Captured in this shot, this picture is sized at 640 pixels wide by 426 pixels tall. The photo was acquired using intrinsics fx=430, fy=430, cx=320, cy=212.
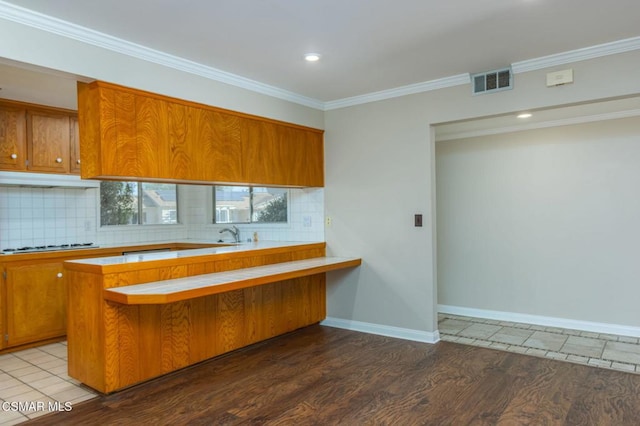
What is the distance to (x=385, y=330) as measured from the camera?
173 inches

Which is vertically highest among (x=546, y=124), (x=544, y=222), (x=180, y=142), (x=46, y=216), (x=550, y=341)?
(x=546, y=124)

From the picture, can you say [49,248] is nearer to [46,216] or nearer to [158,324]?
[46,216]

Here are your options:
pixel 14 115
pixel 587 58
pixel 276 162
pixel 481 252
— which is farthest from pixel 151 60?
pixel 481 252

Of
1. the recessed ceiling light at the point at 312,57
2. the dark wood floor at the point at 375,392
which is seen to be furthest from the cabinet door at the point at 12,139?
the recessed ceiling light at the point at 312,57

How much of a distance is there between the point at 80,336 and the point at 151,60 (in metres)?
2.09

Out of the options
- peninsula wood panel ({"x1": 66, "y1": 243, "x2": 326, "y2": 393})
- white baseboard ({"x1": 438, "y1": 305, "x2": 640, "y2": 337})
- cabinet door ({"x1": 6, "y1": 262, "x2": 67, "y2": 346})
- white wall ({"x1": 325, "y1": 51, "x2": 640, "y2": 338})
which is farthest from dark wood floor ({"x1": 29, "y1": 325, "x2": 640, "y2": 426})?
cabinet door ({"x1": 6, "y1": 262, "x2": 67, "y2": 346})

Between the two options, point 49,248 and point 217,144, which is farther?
point 49,248

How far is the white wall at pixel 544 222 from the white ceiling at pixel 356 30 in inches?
62.8

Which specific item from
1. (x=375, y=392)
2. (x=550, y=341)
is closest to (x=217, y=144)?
(x=375, y=392)

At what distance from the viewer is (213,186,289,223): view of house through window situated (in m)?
5.25

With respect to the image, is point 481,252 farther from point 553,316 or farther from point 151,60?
point 151,60

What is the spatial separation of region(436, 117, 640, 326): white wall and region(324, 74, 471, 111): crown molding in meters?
1.40

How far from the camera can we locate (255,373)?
3373 mm

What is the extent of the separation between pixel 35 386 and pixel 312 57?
3224 millimetres
